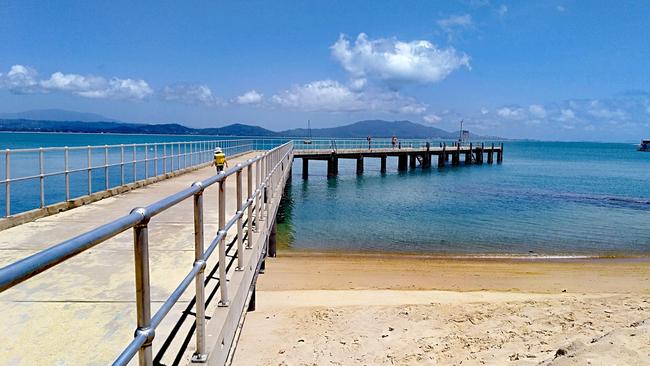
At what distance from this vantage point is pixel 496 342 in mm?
7371

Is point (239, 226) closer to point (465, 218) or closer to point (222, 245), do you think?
point (222, 245)

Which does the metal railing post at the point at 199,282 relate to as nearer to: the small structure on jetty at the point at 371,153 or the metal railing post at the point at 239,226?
the metal railing post at the point at 239,226

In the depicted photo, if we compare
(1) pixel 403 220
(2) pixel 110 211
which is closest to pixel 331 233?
(1) pixel 403 220

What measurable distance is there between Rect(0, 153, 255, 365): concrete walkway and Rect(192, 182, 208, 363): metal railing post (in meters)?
0.12

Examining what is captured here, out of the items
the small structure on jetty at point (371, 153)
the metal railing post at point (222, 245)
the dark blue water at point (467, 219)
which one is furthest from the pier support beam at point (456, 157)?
the metal railing post at point (222, 245)

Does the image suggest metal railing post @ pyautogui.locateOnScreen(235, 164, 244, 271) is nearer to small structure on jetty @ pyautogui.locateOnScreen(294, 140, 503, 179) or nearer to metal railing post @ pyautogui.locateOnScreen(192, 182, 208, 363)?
metal railing post @ pyautogui.locateOnScreen(192, 182, 208, 363)

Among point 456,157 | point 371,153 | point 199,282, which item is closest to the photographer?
point 199,282

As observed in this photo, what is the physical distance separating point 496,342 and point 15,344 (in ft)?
19.7

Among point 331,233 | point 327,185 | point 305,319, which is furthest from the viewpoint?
point 327,185

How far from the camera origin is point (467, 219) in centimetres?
2425

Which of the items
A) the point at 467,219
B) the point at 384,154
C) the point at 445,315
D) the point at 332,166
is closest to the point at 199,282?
the point at 445,315

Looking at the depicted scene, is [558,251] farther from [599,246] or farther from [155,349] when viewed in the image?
[155,349]

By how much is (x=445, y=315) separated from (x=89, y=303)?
628 cm

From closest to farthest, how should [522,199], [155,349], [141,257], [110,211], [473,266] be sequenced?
[141,257] < [155,349] < [110,211] < [473,266] < [522,199]
